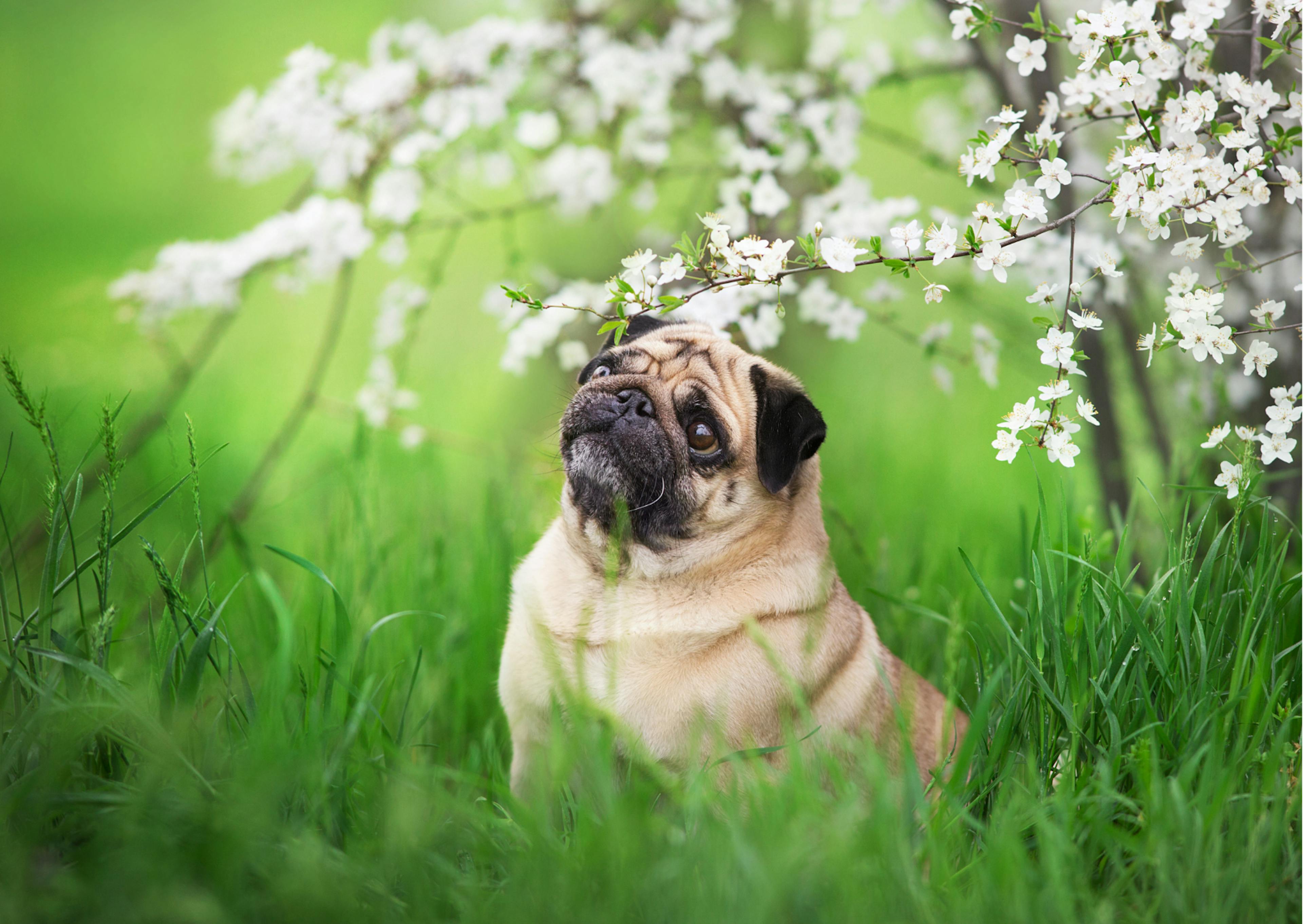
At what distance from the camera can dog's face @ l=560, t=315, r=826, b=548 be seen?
3318 mm

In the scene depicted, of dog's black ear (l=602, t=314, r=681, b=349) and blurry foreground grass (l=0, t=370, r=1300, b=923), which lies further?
dog's black ear (l=602, t=314, r=681, b=349)

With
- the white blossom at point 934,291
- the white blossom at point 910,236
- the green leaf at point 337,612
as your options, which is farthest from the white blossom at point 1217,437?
the green leaf at point 337,612

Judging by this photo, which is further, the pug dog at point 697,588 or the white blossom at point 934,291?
the pug dog at point 697,588

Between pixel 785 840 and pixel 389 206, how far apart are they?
13.9ft

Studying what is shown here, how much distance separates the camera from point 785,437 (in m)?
3.30

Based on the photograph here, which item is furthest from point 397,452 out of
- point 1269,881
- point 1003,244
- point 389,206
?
point 1269,881

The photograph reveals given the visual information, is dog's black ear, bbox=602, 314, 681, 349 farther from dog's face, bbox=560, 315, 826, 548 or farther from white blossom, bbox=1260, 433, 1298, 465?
white blossom, bbox=1260, 433, 1298, 465

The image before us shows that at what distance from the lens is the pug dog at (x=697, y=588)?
310cm

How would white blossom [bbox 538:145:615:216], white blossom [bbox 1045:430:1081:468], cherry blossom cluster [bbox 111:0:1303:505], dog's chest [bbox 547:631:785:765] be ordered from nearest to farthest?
white blossom [bbox 1045:430:1081:468], dog's chest [bbox 547:631:785:765], cherry blossom cluster [bbox 111:0:1303:505], white blossom [bbox 538:145:615:216]

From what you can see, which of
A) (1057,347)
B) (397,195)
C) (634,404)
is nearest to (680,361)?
(634,404)

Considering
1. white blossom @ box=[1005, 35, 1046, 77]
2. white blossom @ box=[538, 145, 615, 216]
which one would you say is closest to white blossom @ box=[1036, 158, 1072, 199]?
white blossom @ box=[1005, 35, 1046, 77]

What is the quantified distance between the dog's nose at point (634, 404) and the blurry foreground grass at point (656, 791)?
122cm

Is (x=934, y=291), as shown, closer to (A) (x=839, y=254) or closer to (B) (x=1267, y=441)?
(A) (x=839, y=254)

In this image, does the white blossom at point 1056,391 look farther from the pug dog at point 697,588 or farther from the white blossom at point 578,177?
the white blossom at point 578,177
